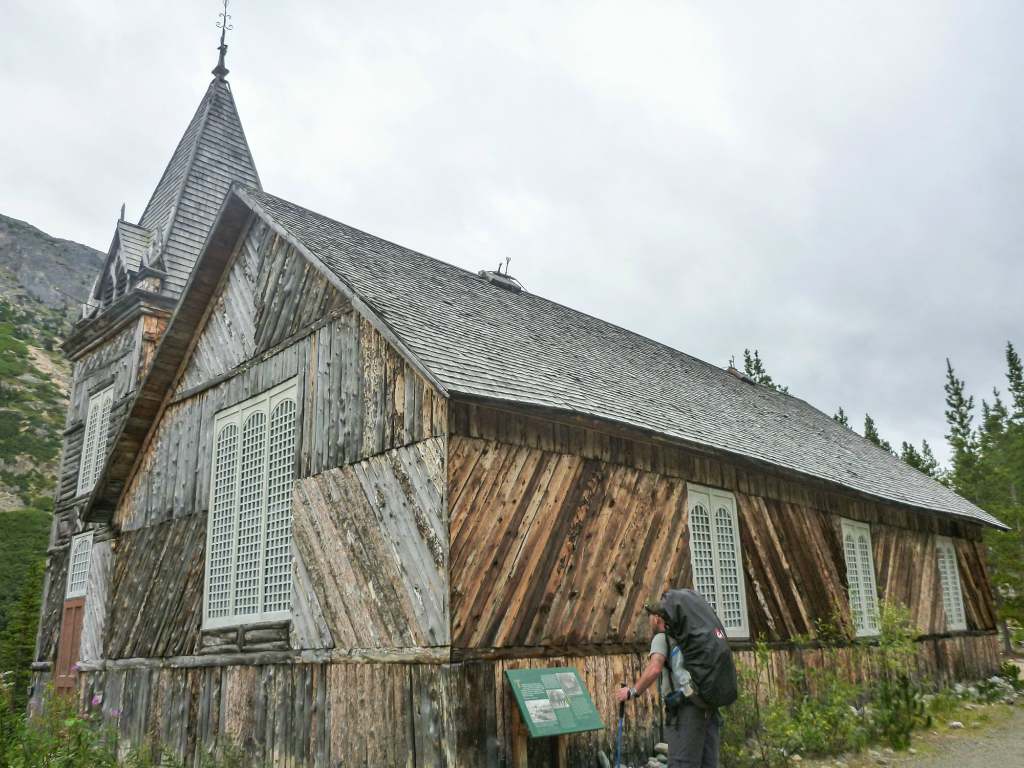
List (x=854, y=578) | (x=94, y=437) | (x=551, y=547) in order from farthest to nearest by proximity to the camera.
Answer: (x=94, y=437), (x=854, y=578), (x=551, y=547)

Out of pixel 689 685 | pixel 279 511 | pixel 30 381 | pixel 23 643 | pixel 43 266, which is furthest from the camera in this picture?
pixel 43 266

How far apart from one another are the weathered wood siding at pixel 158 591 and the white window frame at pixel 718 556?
684 centimetres

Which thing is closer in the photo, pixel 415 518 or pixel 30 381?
pixel 415 518

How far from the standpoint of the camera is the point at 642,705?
9.52 m

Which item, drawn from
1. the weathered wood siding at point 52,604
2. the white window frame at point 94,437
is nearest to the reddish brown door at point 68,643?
the weathered wood siding at point 52,604

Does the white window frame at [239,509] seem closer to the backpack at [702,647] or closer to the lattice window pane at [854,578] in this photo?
the backpack at [702,647]

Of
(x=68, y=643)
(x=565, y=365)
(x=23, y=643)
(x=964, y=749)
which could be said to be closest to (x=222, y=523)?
(x=565, y=365)

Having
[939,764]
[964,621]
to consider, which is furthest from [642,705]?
[964,621]

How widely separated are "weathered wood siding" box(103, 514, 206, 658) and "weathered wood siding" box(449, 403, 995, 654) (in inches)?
207

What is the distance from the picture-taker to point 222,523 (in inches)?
462

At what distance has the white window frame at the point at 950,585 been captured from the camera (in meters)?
17.4

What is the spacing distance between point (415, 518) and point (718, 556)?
5.19 meters

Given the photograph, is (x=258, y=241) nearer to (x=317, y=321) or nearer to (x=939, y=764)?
(x=317, y=321)

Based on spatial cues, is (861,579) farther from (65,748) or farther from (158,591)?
(65,748)
